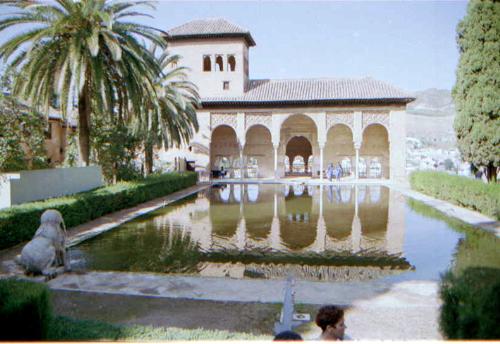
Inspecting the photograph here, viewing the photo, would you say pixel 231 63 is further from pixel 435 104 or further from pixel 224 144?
pixel 435 104

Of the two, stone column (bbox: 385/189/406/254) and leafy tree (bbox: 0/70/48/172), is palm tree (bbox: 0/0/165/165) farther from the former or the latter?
stone column (bbox: 385/189/406/254)

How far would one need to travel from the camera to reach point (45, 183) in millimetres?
11859

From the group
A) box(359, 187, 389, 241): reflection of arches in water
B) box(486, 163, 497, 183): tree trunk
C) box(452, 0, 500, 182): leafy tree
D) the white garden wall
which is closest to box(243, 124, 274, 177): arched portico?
box(359, 187, 389, 241): reflection of arches in water

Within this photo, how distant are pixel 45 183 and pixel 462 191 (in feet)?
45.0

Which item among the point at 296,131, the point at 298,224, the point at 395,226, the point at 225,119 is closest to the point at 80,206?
the point at 298,224

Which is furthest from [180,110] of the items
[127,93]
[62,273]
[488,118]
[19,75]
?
[62,273]

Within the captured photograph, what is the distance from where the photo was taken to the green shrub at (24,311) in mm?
3178

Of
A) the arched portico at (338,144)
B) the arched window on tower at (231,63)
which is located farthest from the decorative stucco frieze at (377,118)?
the arched window on tower at (231,63)

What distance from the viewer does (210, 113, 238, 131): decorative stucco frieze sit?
30.2 meters

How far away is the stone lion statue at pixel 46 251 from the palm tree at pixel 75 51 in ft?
19.2

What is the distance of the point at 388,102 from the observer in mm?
28500

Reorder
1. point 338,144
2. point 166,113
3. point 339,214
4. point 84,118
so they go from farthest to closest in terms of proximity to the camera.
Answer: point 338,144
point 166,113
point 339,214
point 84,118

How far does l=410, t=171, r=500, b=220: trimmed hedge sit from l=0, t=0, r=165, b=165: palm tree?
36.5 ft

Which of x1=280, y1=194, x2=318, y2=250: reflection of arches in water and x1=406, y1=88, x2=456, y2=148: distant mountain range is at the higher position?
x1=406, y1=88, x2=456, y2=148: distant mountain range
